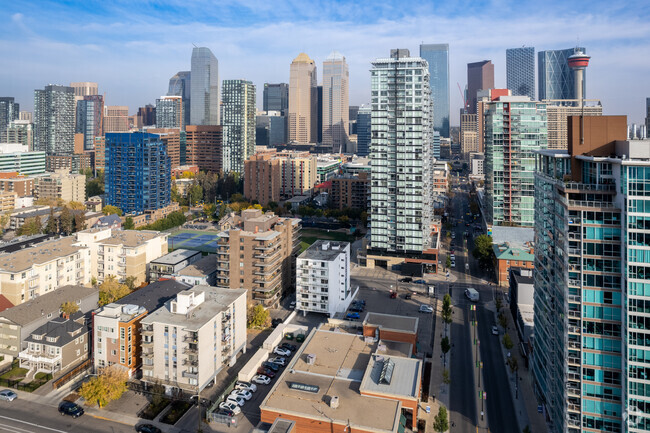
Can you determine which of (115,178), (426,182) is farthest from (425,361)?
(115,178)

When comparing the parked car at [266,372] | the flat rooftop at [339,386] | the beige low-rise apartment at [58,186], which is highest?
the beige low-rise apartment at [58,186]

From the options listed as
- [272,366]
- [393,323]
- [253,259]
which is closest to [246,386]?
[272,366]

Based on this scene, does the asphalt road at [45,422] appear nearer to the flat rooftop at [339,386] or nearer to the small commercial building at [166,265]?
the flat rooftop at [339,386]

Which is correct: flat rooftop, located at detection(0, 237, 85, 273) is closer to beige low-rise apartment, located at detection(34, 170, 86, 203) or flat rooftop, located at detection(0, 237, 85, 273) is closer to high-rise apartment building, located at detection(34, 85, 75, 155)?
beige low-rise apartment, located at detection(34, 170, 86, 203)

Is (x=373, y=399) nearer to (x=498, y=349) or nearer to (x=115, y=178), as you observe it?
(x=498, y=349)

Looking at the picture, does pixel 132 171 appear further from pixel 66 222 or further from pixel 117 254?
pixel 117 254

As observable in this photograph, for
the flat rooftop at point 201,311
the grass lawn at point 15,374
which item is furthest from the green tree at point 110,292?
the flat rooftop at point 201,311
